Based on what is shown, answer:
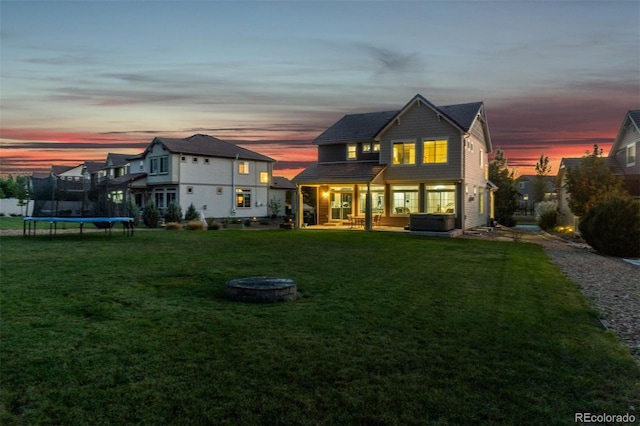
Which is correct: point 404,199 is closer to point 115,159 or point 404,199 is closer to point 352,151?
point 352,151

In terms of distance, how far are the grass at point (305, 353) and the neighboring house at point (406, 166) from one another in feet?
57.4

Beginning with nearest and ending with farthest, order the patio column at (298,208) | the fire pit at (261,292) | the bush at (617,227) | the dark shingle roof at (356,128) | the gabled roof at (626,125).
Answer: the fire pit at (261,292) < the bush at (617,227) < the gabled roof at (626,125) < the patio column at (298,208) < the dark shingle roof at (356,128)

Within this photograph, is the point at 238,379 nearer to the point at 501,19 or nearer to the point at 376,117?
the point at 501,19

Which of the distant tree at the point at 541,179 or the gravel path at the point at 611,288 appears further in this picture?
the distant tree at the point at 541,179

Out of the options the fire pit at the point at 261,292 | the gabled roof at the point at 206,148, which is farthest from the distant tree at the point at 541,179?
the fire pit at the point at 261,292

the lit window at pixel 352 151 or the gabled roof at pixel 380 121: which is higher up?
the gabled roof at pixel 380 121

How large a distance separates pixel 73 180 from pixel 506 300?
18812 mm

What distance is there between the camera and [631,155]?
96.3ft

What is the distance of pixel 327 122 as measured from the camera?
37188 mm

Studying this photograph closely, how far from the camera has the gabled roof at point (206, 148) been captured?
1551 inches

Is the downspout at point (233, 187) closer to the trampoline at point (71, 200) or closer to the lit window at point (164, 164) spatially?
the lit window at point (164, 164)

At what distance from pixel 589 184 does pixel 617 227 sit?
7.69m

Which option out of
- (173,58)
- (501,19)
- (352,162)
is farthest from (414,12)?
(352,162)

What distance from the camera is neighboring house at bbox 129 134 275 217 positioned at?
3934cm
